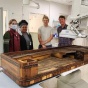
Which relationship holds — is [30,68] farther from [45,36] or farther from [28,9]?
[28,9]

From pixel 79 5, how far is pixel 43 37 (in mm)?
1401

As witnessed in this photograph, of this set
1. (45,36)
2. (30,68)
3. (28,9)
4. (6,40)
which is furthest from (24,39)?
(28,9)

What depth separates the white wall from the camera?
446 centimetres

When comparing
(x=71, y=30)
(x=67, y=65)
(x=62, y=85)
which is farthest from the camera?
(x=62, y=85)

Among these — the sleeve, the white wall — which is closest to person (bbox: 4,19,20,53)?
the sleeve

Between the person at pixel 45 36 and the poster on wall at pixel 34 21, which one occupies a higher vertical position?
the poster on wall at pixel 34 21

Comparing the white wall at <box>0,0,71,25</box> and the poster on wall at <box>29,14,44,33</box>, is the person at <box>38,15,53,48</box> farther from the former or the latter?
the poster on wall at <box>29,14,44,33</box>

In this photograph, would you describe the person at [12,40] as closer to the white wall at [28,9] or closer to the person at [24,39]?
the person at [24,39]

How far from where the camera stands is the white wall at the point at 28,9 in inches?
176

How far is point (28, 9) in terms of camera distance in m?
4.91

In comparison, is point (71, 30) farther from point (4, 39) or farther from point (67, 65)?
point (4, 39)

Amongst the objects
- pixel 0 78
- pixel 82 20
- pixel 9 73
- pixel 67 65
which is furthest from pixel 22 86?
pixel 82 20

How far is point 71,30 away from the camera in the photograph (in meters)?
1.46

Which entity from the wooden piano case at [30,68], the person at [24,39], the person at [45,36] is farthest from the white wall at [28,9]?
the wooden piano case at [30,68]
